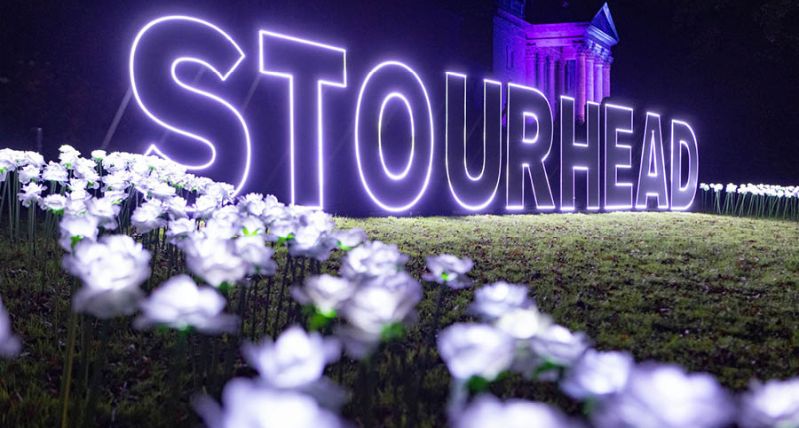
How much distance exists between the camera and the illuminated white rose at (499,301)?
1.34m

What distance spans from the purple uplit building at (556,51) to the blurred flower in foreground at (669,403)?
26617mm

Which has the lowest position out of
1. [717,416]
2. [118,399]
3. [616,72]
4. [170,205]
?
[118,399]

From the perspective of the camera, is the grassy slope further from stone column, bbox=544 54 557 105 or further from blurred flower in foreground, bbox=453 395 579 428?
stone column, bbox=544 54 557 105

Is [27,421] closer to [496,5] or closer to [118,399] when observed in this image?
[118,399]

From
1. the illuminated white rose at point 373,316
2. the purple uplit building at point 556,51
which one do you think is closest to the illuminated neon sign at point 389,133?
the illuminated white rose at point 373,316

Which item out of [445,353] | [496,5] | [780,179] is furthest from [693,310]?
[496,5]

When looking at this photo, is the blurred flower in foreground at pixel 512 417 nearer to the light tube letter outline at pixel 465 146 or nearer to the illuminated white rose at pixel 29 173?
the illuminated white rose at pixel 29 173

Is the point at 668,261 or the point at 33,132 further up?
the point at 33,132

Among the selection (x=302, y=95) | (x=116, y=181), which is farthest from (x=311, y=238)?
(x=302, y=95)

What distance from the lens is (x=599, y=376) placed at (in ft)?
3.05

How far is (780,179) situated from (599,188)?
1296 centimetres

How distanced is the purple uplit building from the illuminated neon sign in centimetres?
1459

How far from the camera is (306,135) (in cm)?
835

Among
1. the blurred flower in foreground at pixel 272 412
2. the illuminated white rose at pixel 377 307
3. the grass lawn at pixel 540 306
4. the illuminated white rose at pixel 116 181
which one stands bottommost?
the grass lawn at pixel 540 306
